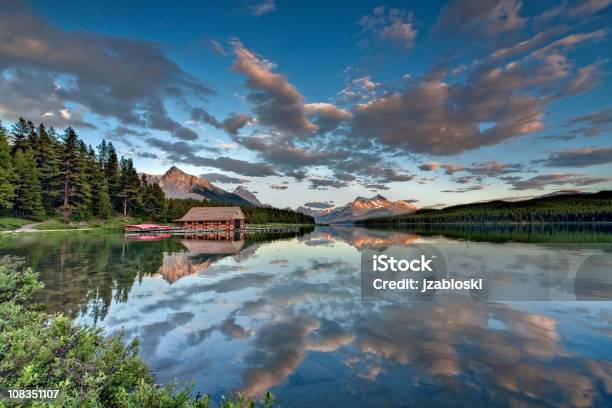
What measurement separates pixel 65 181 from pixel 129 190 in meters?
20.2

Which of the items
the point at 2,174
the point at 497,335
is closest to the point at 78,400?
the point at 497,335

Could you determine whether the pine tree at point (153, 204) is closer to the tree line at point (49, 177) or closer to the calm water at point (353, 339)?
the tree line at point (49, 177)

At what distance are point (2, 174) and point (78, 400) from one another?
232 ft

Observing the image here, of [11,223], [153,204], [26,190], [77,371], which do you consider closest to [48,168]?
[26,190]

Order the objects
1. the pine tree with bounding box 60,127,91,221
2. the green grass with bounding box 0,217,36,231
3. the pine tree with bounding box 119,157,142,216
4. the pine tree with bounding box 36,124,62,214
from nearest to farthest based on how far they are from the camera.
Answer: the green grass with bounding box 0,217,36,231 → the pine tree with bounding box 36,124,62,214 → the pine tree with bounding box 60,127,91,221 → the pine tree with bounding box 119,157,142,216

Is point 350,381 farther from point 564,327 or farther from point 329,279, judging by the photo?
point 329,279

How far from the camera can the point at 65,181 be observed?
69375mm

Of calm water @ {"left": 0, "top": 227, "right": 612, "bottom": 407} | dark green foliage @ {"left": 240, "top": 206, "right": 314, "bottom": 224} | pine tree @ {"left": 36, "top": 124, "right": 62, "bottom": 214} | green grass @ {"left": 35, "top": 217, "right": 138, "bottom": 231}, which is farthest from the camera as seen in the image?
dark green foliage @ {"left": 240, "top": 206, "right": 314, "bottom": 224}

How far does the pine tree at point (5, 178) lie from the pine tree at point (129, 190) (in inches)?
1269

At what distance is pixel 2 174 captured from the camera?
52688mm

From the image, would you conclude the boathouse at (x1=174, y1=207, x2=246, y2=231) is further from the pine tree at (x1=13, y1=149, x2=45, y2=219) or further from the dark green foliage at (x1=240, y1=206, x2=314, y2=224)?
the dark green foliage at (x1=240, y1=206, x2=314, y2=224)

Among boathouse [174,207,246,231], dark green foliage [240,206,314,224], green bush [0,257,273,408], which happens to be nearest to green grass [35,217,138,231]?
boathouse [174,207,246,231]

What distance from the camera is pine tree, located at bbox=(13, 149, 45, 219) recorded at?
57.8 m

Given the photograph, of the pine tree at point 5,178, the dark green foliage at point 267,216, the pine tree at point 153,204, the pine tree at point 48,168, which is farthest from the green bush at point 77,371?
the dark green foliage at point 267,216
